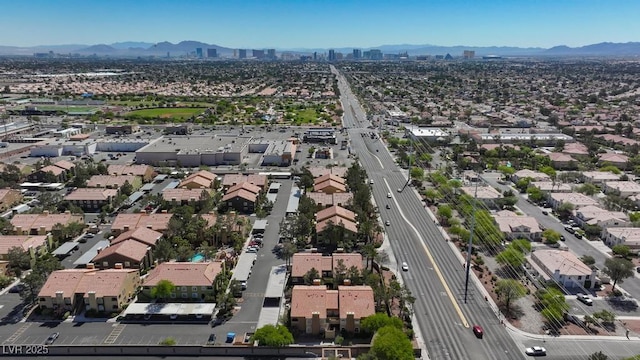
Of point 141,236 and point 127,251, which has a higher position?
point 141,236

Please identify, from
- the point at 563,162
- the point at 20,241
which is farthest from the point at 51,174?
the point at 563,162

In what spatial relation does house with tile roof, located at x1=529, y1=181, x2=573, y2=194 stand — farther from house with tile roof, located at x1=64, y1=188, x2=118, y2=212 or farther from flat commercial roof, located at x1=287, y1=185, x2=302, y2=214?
house with tile roof, located at x1=64, y1=188, x2=118, y2=212

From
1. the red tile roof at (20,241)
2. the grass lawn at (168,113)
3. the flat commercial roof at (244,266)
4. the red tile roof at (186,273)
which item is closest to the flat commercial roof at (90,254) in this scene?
the red tile roof at (20,241)

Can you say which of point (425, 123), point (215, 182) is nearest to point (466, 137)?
point (425, 123)

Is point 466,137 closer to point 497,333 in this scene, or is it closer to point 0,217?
point 497,333

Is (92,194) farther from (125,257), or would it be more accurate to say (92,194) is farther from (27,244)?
(125,257)
